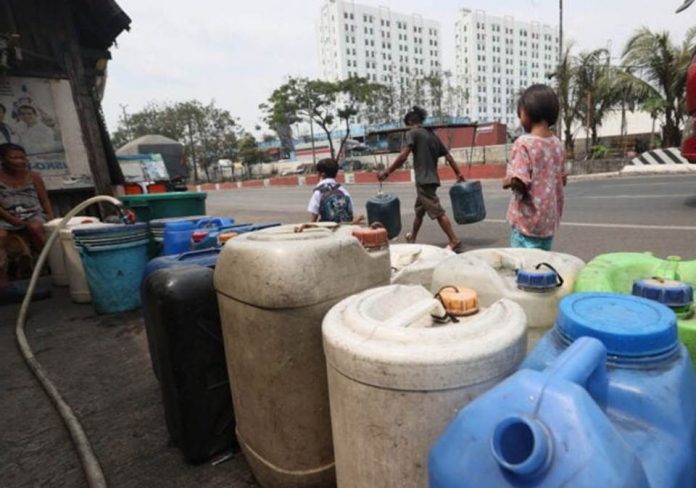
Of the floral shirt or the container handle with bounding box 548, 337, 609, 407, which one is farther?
the floral shirt

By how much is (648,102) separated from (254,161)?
1596 inches

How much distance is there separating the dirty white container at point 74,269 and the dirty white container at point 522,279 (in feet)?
13.2

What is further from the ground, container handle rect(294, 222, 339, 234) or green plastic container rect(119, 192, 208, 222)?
container handle rect(294, 222, 339, 234)

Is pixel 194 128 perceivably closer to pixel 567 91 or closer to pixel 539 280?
pixel 567 91

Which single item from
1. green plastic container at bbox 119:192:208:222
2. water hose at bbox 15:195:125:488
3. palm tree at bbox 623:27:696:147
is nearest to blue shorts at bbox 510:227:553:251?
water hose at bbox 15:195:125:488

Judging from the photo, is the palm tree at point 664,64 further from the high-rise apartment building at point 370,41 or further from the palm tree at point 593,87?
the high-rise apartment building at point 370,41

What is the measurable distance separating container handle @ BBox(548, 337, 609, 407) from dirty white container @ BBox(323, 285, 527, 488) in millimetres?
181

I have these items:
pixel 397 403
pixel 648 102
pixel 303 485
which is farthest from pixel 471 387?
pixel 648 102

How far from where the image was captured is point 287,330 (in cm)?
140

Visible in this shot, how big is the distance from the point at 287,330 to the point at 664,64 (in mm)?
22648

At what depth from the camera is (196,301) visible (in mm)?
1737

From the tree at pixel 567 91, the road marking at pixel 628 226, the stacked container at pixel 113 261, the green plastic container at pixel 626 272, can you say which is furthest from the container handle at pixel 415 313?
the tree at pixel 567 91

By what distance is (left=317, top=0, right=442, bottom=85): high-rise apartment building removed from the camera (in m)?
94.0

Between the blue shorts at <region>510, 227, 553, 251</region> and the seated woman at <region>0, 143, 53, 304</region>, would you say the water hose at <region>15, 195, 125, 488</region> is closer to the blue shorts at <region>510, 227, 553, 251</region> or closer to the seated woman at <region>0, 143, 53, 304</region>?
the seated woman at <region>0, 143, 53, 304</region>
